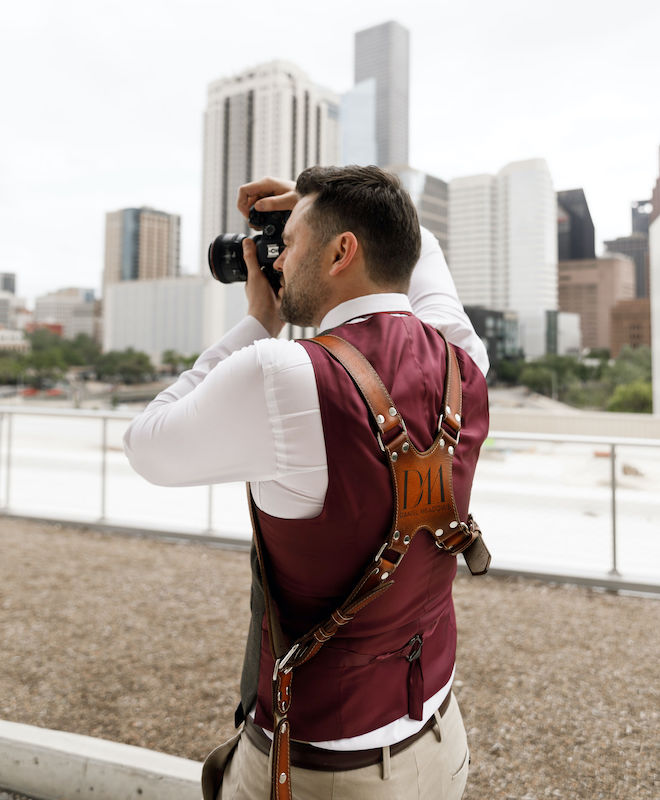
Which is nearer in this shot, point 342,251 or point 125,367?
point 342,251

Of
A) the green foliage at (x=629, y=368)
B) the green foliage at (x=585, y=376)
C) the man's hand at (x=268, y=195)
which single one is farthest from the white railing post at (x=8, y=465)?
the green foliage at (x=629, y=368)

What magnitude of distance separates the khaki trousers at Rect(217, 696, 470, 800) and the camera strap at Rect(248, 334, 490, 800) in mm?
50

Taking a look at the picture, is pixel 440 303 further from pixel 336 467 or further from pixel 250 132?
pixel 250 132

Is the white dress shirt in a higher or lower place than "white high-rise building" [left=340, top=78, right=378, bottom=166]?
lower

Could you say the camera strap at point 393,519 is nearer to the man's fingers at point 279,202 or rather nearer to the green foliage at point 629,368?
the man's fingers at point 279,202

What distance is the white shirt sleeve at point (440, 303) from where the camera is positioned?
2.93 feet

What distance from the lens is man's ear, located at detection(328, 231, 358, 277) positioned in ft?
2.31

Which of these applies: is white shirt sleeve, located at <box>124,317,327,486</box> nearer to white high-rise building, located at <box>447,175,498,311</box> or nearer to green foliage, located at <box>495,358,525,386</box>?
green foliage, located at <box>495,358,525,386</box>

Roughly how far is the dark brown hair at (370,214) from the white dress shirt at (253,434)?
9 cm

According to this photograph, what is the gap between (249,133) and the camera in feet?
219

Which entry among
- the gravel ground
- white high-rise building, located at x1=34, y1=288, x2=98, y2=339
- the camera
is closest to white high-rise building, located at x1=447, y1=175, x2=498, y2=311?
white high-rise building, located at x1=34, y1=288, x2=98, y2=339

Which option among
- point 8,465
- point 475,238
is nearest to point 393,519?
point 8,465

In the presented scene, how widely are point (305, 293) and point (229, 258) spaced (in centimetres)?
21

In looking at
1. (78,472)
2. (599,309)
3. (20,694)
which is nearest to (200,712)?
(20,694)
